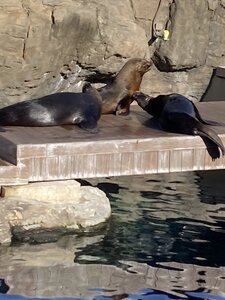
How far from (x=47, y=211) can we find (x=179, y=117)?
1615 millimetres

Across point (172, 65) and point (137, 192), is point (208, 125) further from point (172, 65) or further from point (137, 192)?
point (172, 65)

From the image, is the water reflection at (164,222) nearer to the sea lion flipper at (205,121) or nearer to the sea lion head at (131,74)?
the sea lion flipper at (205,121)

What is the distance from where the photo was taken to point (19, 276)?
729cm

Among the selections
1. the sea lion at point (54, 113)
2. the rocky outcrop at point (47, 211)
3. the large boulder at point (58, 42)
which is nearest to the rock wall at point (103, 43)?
the large boulder at point (58, 42)

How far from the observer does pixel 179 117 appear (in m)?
9.16

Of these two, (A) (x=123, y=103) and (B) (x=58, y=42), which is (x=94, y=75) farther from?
(A) (x=123, y=103)

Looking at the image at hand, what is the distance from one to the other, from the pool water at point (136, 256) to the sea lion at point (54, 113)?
0.88 meters

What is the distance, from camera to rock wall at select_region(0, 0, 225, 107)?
1141cm

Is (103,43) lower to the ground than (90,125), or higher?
higher

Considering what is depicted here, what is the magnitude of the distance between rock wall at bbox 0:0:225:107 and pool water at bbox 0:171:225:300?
7.36ft

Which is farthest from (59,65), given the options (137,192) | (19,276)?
(19,276)

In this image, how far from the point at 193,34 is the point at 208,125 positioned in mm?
3747

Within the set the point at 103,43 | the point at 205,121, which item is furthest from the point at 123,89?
the point at 103,43

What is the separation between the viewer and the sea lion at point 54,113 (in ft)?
29.8
